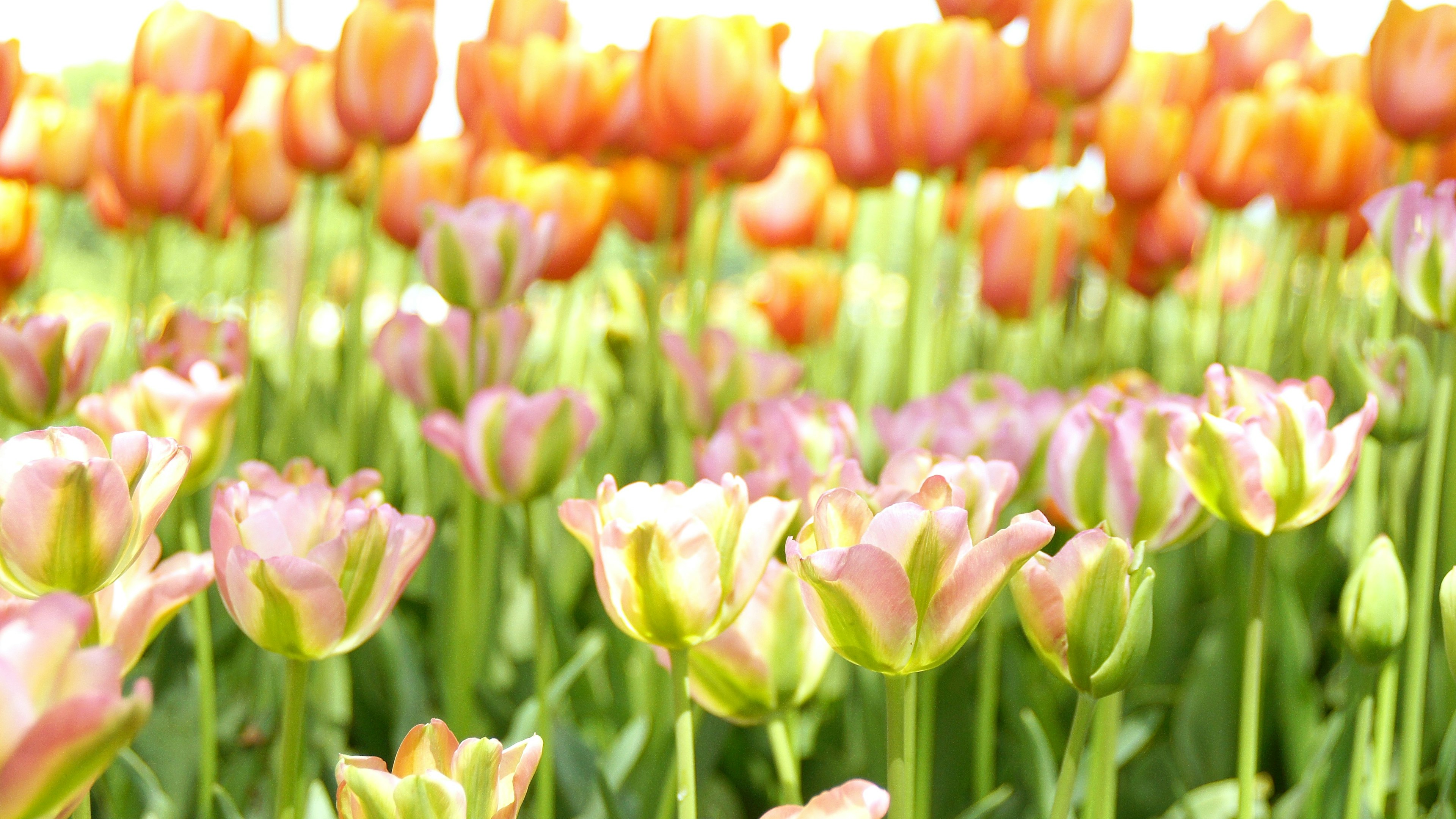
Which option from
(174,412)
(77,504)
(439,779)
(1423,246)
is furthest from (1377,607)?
(174,412)

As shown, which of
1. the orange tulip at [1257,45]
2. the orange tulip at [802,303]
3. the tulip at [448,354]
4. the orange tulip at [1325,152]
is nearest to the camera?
the tulip at [448,354]

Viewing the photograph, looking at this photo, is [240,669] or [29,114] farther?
[29,114]

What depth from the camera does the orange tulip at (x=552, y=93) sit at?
3.69ft

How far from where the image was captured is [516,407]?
0.68m

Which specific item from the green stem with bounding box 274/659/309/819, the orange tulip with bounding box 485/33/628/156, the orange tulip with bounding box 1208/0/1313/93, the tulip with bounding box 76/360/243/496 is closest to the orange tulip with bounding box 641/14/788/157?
the orange tulip with bounding box 485/33/628/156

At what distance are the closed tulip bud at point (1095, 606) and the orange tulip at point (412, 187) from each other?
1.07 metres

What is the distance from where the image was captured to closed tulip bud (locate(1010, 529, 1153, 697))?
388mm

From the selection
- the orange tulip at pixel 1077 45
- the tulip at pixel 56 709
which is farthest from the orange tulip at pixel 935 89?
the tulip at pixel 56 709

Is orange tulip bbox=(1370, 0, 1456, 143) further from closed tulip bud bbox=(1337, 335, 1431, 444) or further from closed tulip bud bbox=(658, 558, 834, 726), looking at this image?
closed tulip bud bbox=(658, 558, 834, 726)

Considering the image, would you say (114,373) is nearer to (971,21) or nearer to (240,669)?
(240,669)

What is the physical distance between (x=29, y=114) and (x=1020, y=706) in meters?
1.41

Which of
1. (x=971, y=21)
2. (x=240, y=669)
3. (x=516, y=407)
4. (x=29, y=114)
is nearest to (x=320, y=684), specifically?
(x=240, y=669)

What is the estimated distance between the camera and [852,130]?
1.19 meters

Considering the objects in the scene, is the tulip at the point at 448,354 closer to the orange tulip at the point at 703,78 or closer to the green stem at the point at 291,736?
the orange tulip at the point at 703,78
